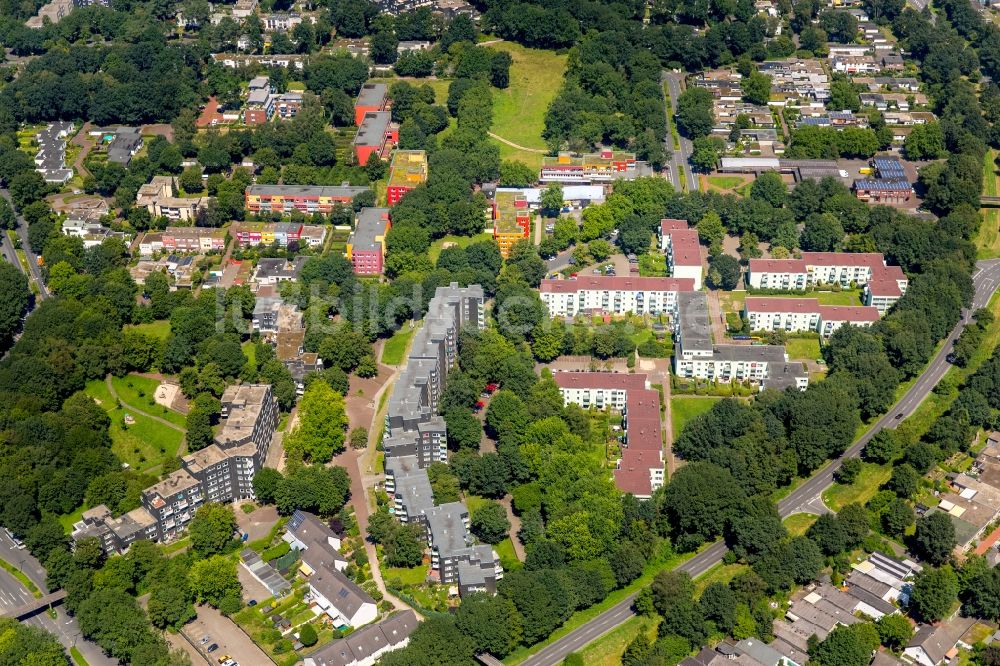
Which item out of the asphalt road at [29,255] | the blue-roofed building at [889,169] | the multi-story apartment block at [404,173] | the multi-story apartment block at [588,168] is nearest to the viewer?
the asphalt road at [29,255]

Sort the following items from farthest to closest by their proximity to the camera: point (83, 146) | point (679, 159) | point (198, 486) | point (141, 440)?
point (83, 146), point (679, 159), point (141, 440), point (198, 486)

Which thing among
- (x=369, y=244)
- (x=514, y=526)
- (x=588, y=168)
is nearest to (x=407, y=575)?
(x=514, y=526)

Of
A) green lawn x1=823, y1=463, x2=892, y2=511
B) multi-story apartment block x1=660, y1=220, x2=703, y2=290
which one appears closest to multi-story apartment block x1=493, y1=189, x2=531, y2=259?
multi-story apartment block x1=660, y1=220, x2=703, y2=290

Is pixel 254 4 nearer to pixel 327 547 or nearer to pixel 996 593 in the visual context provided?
pixel 327 547

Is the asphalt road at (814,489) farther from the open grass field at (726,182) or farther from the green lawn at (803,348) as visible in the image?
the open grass field at (726,182)

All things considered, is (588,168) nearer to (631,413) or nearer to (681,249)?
(681,249)

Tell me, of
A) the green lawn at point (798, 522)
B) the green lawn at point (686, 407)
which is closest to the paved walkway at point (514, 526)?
the green lawn at point (686, 407)
